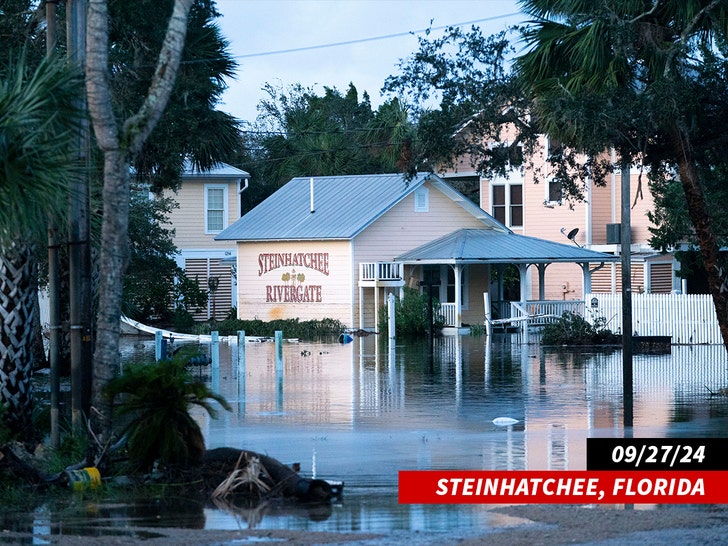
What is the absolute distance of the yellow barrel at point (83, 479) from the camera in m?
11.0

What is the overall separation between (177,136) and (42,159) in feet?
30.7

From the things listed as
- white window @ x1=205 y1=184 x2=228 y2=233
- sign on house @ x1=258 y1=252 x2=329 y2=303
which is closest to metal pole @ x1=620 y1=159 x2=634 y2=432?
sign on house @ x1=258 y1=252 x2=329 y2=303

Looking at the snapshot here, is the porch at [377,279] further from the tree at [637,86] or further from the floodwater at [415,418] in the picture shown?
the tree at [637,86]

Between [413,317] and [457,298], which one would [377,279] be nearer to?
[413,317]

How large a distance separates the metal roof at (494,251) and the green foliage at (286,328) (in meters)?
3.52

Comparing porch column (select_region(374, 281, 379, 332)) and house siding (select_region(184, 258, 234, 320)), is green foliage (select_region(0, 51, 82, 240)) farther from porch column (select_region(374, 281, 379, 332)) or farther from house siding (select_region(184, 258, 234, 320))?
house siding (select_region(184, 258, 234, 320))

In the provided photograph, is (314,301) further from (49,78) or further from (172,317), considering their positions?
(49,78)

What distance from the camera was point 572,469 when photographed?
12.0 m

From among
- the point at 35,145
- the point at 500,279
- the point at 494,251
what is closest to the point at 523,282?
the point at 494,251

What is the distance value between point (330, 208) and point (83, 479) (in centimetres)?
3394

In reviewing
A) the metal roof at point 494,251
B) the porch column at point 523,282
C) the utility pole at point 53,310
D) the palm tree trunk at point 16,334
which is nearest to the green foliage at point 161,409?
the utility pole at point 53,310

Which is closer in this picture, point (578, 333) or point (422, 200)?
point (578, 333)

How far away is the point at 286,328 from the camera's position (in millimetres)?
42094

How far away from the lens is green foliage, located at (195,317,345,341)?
41406 mm
